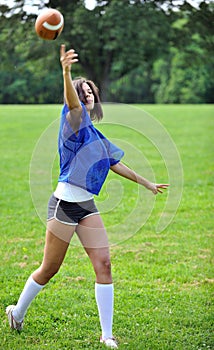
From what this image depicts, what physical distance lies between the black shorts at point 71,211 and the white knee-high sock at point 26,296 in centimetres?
53

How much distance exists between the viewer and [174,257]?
607 centimetres

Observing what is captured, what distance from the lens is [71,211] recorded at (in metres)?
3.71

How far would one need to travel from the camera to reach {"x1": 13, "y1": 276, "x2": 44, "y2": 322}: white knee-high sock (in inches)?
156

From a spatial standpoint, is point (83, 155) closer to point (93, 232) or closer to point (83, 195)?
point (83, 195)

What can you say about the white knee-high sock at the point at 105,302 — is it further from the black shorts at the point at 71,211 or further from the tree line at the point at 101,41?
the tree line at the point at 101,41

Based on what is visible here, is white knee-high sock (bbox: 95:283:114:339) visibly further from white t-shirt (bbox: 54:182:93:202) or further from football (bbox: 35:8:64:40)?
football (bbox: 35:8:64:40)

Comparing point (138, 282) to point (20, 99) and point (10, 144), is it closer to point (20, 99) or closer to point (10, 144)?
point (10, 144)

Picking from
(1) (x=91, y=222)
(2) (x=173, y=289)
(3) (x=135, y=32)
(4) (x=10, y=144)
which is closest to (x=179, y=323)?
(2) (x=173, y=289)

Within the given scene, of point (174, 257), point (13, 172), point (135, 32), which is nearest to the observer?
point (174, 257)

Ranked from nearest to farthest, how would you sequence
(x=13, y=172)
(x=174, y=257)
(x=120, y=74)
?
(x=174, y=257), (x=13, y=172), (x=120, y=74)

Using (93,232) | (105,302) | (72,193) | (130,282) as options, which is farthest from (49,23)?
(130,282)

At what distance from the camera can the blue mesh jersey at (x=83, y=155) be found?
3.64m

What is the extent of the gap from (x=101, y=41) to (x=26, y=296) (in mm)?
31016

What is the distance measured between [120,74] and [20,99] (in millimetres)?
7993
